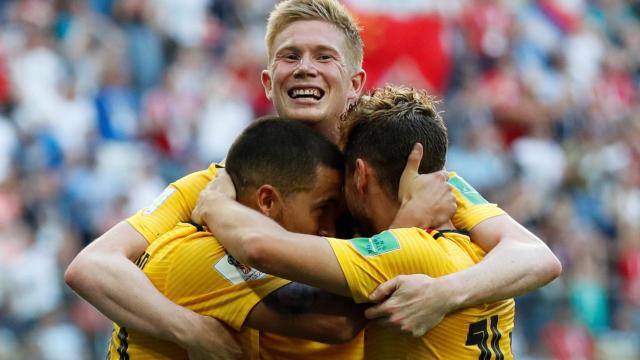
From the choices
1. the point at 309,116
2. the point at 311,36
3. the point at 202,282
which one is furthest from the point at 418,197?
the point at 311,36

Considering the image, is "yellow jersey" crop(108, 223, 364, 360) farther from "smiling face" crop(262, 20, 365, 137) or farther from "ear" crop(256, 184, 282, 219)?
"smiling face" crop(262, 20, 365, 137)

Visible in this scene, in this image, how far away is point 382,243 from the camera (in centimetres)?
457

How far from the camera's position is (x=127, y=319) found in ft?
15.8

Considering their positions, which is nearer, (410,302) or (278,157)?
(410,302)

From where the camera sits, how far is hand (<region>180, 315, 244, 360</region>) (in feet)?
15.3

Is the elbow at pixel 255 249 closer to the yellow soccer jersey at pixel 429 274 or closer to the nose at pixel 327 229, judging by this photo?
the yellow soccer jersey at pixel 429 274

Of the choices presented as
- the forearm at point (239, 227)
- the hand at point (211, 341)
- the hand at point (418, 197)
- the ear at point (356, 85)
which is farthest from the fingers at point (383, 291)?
the ear at point (356, 85)

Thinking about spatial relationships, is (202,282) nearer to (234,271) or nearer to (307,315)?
(234,271)

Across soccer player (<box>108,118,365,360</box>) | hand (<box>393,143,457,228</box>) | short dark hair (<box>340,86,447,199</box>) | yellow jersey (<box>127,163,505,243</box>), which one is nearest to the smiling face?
yellow jersey (<box>127,163,505,243</box>)

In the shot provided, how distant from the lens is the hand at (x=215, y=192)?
476 centimetres

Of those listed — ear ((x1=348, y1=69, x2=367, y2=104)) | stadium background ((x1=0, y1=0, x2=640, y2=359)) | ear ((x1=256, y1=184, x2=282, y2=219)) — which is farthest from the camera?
Result: stadium background ((x1=0, y1=0, x2=640, y2=359))

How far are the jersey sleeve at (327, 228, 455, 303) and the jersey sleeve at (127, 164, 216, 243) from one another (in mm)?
919

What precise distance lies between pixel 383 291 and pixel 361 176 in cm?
48

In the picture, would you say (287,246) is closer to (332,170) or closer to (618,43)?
(332,170)
